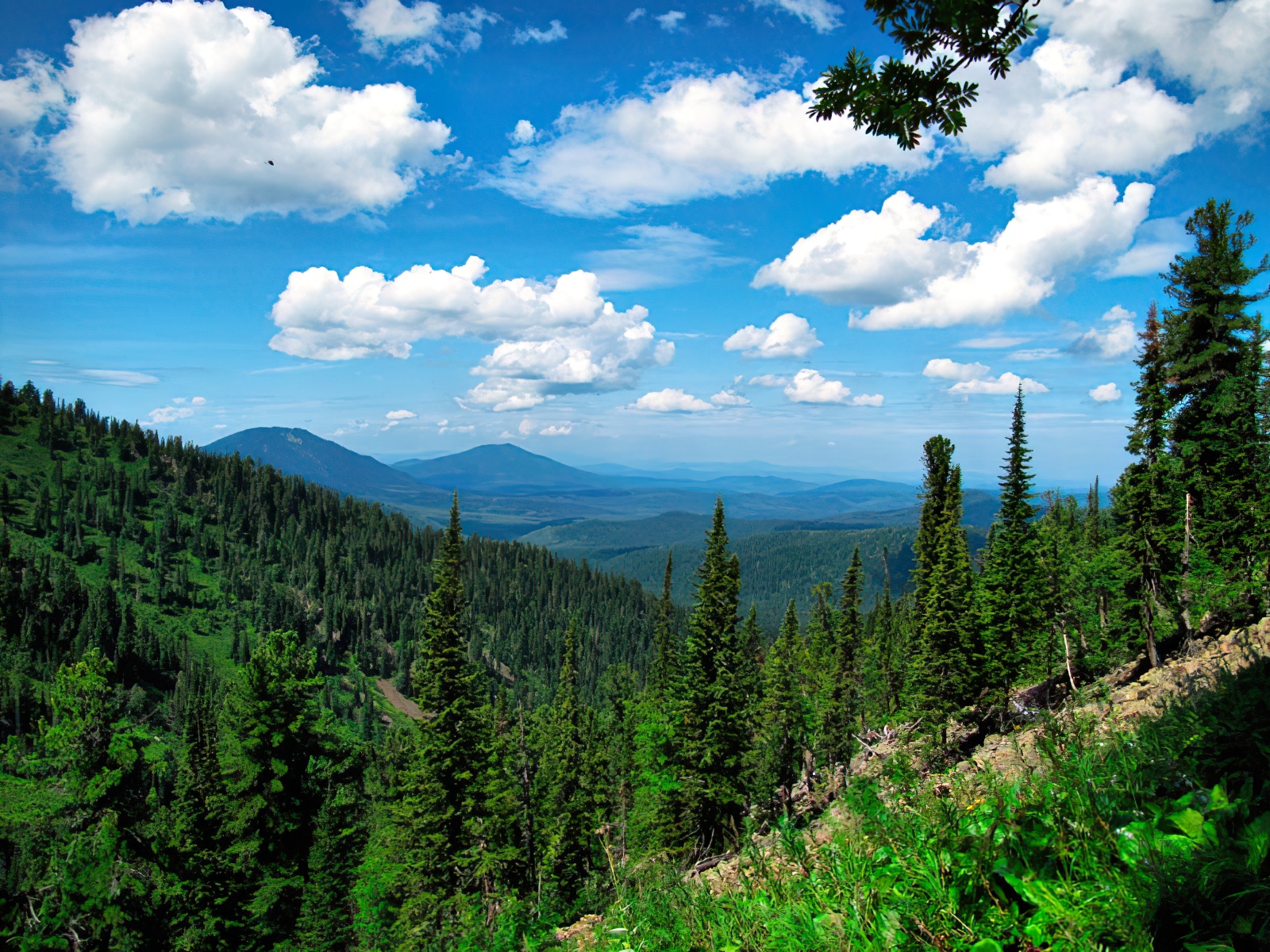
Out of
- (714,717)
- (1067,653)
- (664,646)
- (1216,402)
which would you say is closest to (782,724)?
(664,646)

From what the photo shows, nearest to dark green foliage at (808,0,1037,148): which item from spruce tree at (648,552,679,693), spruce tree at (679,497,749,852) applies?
spruce tree at (679,497,749,852)

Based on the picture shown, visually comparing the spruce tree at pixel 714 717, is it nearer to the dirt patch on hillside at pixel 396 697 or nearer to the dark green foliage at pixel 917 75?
the dark green foliage at pixel 917 75

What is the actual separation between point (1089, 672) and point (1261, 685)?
30.4 meters

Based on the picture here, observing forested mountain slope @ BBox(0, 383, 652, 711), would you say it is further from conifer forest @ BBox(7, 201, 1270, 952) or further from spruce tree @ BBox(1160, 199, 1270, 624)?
spruce tree @ BBox(1160, 199, 1270, 624)

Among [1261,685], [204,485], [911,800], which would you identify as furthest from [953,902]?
[204,485]

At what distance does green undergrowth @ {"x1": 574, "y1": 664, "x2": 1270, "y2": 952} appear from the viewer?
2.45m

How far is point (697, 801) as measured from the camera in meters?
24.9

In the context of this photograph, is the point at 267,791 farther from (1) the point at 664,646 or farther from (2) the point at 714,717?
(1) the point at 664,646

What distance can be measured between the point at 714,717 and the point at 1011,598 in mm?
14670

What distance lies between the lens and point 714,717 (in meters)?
25.1

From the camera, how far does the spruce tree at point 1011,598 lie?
92.4 ft

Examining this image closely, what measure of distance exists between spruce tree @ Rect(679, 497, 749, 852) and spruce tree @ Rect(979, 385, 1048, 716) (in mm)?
11971

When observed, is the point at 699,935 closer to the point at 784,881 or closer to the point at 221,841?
the point at 784,881

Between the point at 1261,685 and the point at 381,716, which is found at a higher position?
the point at 1261,685
